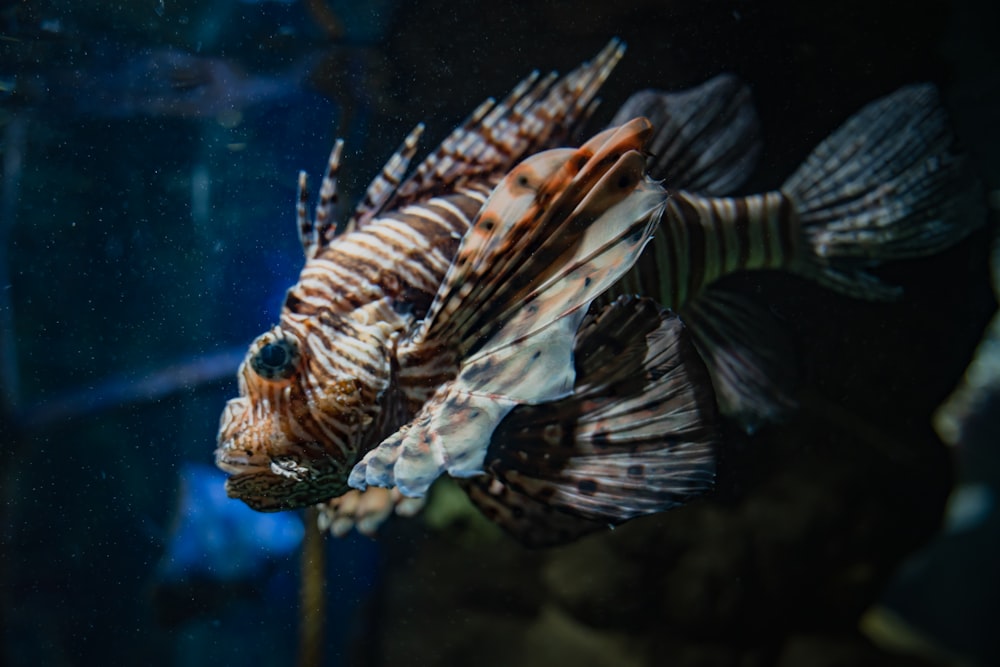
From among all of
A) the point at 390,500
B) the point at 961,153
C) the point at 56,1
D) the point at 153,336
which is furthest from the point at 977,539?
the point at 56,1

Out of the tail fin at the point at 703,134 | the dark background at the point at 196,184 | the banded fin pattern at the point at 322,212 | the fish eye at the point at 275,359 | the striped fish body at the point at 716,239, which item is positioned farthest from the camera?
the dark background at the point at 196,184

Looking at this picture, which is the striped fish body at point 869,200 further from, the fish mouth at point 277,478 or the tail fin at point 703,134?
the fish mouth at point 277,478

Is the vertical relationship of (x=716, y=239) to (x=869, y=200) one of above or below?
above

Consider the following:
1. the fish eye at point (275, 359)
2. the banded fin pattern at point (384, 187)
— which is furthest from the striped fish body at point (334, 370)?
the banded fin pattern at point (384, 187)

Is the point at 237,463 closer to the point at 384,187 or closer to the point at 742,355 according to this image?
the point at 384,187

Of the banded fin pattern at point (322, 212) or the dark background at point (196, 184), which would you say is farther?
the dark background at point (196, 184)

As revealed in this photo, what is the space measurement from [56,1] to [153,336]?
4.43 feet

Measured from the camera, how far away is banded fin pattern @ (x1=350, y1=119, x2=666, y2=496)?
4.60 feet

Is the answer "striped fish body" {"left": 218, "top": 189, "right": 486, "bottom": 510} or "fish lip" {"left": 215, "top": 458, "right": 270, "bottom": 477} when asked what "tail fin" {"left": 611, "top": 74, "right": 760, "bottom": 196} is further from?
"fish lip" {"left": 215, "top": 458, "right": 270, "bottom": 477}

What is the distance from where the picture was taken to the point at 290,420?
167 centimetres

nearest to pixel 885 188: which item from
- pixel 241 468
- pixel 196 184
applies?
pixel 241 468

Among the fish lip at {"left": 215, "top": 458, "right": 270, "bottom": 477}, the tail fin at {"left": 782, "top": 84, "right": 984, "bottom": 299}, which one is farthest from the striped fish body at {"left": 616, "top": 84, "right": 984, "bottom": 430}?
the fish lip at {"left": 215, "top": 458, "right": 270, "bottom": 477}

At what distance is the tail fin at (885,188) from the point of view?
250 cm

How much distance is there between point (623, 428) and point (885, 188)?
1563 mm
